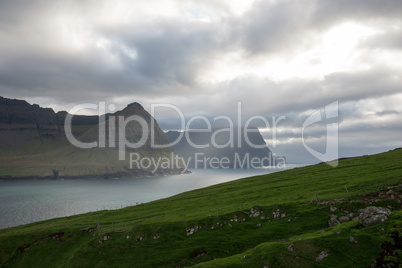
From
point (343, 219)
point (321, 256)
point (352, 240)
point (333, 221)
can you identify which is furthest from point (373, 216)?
point (333, 221)

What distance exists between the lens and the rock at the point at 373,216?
26875 mm

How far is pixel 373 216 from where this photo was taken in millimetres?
27094

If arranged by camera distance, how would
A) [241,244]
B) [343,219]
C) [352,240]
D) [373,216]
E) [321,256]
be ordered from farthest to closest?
[241,244]
[343,219]
[373,216]
[352,240]
[321,256]

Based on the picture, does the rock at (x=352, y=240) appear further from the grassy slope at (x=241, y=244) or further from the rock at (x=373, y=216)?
the rock at (x=373, y=216)

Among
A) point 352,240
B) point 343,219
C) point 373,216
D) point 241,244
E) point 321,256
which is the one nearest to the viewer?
point 321,256

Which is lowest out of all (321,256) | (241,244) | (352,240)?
(241,244)

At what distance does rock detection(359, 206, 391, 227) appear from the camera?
26875mm

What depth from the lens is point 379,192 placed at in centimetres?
4250

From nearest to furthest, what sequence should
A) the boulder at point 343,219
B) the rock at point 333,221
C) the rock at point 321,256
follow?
the rock at point 321,256, the boulder at point 343,219, the rock at point 333,221

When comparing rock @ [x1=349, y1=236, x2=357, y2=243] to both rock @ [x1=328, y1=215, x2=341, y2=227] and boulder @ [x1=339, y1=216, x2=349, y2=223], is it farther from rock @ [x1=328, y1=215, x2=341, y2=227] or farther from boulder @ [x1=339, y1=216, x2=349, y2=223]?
boulder @ [x1=339, y1=216, x2=349, y2=223]

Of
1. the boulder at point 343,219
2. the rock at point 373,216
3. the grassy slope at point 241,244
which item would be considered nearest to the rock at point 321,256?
the grassy slope at point 241,244

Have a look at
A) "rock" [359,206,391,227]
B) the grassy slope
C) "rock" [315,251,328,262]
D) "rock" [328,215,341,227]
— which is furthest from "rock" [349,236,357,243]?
"rock" [328,215,341,227]

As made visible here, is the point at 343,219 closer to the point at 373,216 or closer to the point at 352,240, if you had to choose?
the point at 373,216

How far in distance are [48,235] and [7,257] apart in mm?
8323
